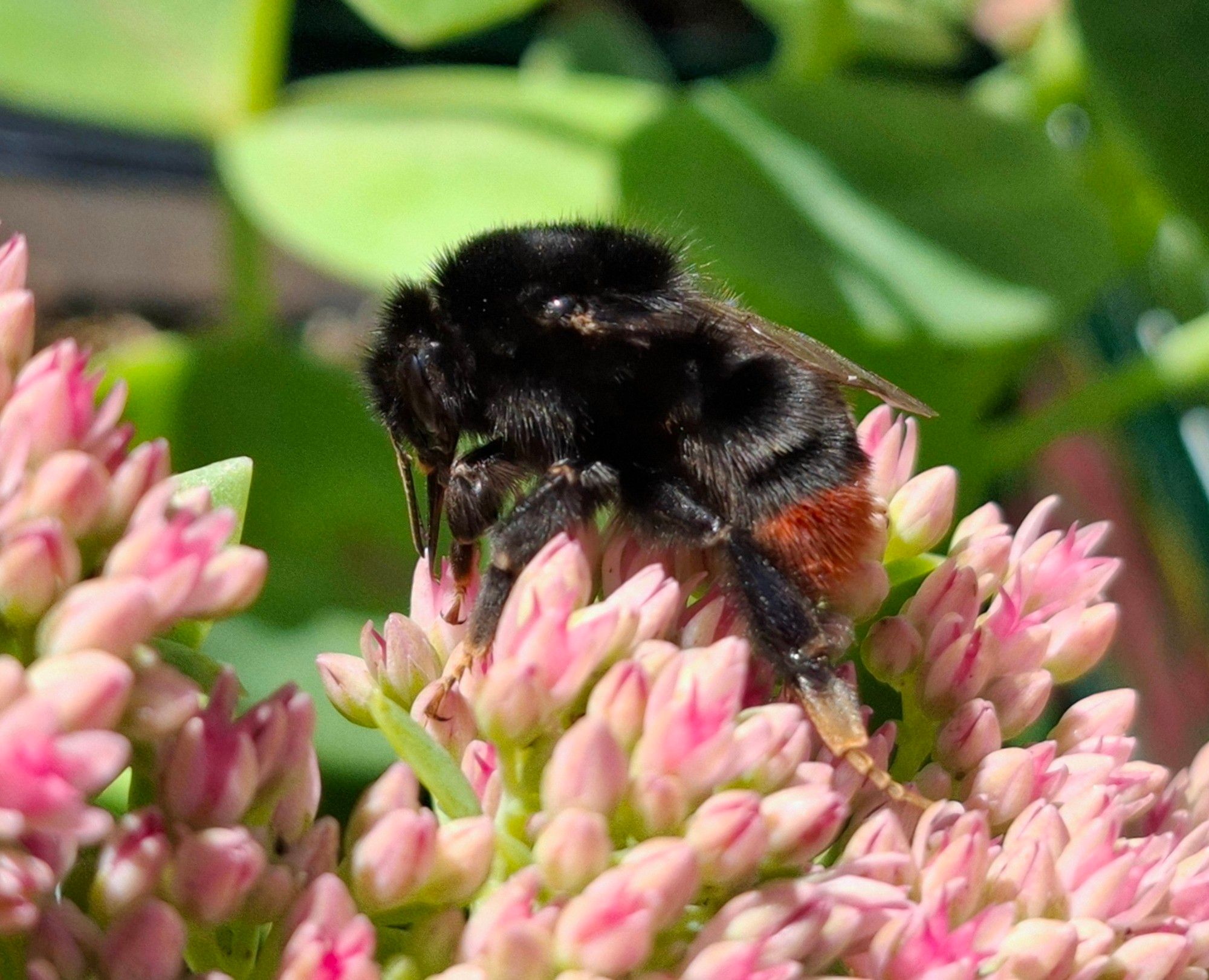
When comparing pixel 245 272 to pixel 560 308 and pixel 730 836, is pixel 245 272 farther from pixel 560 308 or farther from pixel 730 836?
pixel 730 836

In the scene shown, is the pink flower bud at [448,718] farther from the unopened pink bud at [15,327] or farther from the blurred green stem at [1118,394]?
the blurred green stem at [1118,394]

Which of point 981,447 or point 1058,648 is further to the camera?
point 981,447

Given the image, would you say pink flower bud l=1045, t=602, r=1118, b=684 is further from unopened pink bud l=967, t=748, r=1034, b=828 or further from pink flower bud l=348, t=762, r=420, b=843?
pink flower bud l=348, t=762, r=420, b=843

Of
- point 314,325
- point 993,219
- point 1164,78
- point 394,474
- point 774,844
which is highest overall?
point 1164,78

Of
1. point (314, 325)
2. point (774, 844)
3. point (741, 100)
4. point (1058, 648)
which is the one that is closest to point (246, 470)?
point (774, 844)

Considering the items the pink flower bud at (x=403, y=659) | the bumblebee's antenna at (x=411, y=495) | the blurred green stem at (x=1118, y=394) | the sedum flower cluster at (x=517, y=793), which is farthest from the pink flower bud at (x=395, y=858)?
the blurred green stem at (x=1118, y=394)

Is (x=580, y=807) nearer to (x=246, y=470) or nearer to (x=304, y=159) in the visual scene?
(x=246, y=470)

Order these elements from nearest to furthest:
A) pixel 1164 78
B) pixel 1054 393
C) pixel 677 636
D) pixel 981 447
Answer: pixel 677 636
pixel 1164 78
pixel 981 447
pixel 1054 393

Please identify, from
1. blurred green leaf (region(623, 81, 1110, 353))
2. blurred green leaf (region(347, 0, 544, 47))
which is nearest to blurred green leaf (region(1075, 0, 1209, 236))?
blurred green leaf (region(623, 81, 1110, 353))
